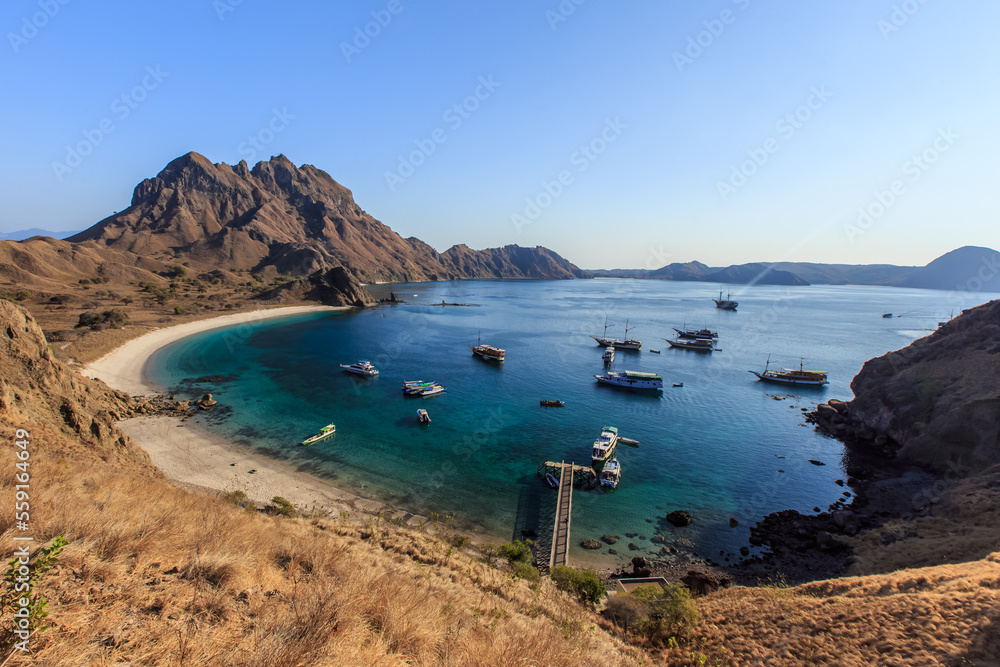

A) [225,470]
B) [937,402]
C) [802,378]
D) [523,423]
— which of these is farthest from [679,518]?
[802,378]

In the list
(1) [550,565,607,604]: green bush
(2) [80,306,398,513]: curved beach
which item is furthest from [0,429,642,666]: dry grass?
(2) [80,306,398,513]: curved beach

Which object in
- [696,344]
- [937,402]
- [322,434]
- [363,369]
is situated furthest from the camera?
[696,344]

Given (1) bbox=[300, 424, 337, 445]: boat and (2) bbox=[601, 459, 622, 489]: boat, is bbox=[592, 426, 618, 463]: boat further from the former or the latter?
(1) bbox=[300, 424, 337, 445]: boat

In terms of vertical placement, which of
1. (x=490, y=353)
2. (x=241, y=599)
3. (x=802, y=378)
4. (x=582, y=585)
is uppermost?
(x=241, y=599)

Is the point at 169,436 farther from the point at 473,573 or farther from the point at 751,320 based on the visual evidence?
the point at 751,320

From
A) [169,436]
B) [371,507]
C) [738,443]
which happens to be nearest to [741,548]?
[738,443]

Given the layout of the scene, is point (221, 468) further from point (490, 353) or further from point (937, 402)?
point (937, 402)

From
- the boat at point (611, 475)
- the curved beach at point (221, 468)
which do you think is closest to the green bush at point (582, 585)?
the boat at point (611, 475)
